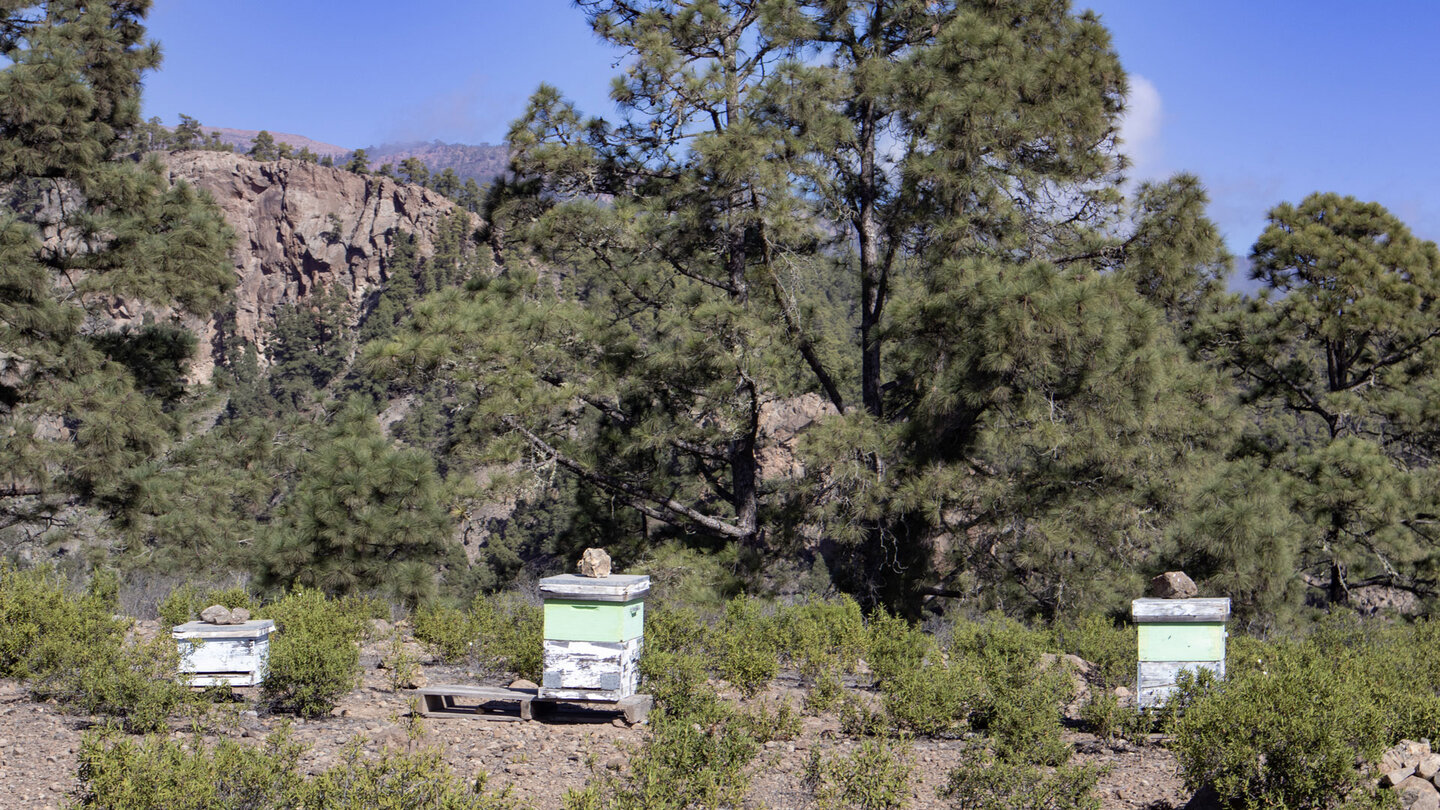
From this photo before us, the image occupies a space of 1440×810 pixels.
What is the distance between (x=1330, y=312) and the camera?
1477cm

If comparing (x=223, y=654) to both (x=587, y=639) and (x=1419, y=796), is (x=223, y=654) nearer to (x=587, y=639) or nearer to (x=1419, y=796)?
(x=587, y=639)

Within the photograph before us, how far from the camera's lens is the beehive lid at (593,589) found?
6.48 m

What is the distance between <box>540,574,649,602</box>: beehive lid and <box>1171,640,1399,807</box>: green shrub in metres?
3.23

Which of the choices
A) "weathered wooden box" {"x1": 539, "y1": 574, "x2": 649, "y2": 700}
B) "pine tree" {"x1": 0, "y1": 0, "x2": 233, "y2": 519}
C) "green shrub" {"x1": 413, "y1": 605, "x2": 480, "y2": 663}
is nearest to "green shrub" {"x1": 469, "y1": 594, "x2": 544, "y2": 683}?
"green shrub" {"x1": 413, "y1": 605, "x2": 480, "y2": 663}

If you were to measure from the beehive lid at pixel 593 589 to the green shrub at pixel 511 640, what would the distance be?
108 cm

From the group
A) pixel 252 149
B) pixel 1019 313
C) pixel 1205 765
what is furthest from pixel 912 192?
pixel 252 149

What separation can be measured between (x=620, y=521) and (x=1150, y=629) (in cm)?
816

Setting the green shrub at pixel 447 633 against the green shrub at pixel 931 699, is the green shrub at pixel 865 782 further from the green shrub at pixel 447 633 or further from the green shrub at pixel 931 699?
the green shrub at pixel 447 633

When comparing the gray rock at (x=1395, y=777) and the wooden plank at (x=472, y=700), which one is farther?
the wooden plank at (x=472, y=700)

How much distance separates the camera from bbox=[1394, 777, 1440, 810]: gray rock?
4.39 meters

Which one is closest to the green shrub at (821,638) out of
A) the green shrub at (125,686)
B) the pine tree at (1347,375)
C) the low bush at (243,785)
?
the low bush at (243,785)

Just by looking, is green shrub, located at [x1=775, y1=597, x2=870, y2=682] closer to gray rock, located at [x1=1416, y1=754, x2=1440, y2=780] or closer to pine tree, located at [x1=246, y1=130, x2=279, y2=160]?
gray rock, located at [x1=1416, y1=754, x2=1440, y2=780]

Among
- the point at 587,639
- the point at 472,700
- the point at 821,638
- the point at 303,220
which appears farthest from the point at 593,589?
the point at 303,220

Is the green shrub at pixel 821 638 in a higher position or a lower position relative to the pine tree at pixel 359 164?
lower
